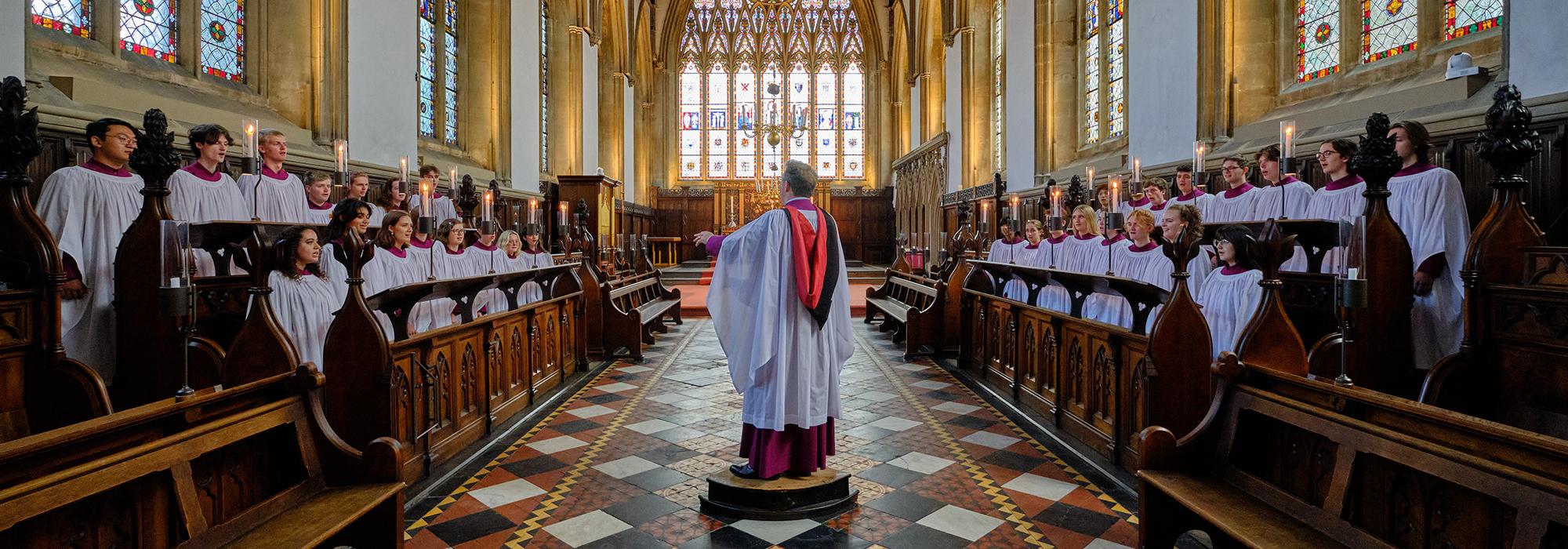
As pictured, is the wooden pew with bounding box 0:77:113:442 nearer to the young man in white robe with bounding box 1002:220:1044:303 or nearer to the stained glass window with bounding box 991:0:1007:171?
the young man in white robe with bounding box 1002:220:1044:303

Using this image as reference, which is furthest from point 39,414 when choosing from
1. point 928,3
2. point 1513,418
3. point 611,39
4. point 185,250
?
point 928,3

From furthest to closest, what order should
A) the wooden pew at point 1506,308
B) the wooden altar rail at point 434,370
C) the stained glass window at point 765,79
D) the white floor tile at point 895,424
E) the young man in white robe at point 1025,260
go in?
the stained glass window at point 765,79 → the young man in white robe at point 1025,260 → the white floor tile at point 895,424 → the wooden altar rail at point 434,370 → the wooden pew at point 1506,308

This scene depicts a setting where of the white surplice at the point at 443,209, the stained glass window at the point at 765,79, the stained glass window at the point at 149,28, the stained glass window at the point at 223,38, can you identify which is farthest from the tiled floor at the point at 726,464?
the stained glass window at the point at 765,79

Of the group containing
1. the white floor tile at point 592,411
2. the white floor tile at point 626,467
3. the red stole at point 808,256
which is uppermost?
the red stole at point 808,256

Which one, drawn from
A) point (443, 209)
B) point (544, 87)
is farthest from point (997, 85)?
point (443, 209)

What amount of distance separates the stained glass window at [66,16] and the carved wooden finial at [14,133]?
3819mm

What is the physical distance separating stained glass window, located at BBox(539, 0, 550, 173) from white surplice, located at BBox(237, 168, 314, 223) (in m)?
9.67

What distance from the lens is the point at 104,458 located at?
1980mm

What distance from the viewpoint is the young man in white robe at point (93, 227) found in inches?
146

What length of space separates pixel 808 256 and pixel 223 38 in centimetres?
759

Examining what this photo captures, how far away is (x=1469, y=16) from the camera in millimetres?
6180

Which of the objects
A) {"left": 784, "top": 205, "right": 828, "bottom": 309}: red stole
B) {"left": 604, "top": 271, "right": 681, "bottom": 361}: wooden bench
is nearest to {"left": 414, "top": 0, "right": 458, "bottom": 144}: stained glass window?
{"left": 604, "top": 271, "right": 681, "bottom": 361}: wooden bench

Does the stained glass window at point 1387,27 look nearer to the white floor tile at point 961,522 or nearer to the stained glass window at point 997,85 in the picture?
the white floor tile at point 961,522

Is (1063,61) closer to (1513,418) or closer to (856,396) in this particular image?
(856,396)
